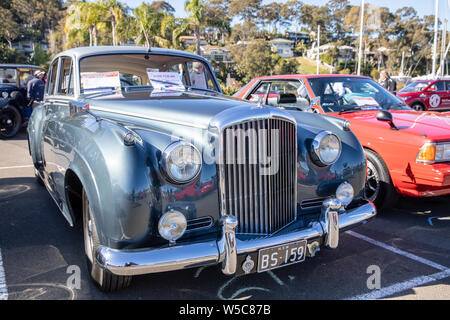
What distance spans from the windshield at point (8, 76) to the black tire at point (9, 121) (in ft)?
3.10

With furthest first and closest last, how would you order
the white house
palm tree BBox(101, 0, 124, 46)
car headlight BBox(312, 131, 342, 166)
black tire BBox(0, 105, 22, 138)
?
1. the white house
2. palm tree BBox(101, 0, 124, 46)
3. black tire BBox(0, 105, 22, 138)
4. car headlight BBox(312, 131, 342, 166)

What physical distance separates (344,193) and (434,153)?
1447mm

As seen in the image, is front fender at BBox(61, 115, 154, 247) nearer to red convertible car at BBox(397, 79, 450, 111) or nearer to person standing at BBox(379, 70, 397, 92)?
person standing at BBox(379, 70, 397, 92)

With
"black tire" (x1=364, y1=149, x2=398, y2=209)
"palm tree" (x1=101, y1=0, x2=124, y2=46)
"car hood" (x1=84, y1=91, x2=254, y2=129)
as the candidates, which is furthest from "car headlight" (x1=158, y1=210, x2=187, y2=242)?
"palm tree" (x1=101, y1=0, x2=124, y2=46)

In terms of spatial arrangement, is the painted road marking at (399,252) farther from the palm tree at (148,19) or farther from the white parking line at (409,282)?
the palm tree at (148,19)

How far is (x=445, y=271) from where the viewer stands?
9.84 ft

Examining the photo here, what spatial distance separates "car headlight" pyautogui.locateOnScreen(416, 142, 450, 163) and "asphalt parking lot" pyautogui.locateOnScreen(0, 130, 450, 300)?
2.34 ft

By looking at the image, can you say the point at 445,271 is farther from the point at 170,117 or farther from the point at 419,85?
the point at 419,85

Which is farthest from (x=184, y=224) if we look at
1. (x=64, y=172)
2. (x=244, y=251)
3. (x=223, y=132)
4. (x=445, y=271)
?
(x=445, y=271)

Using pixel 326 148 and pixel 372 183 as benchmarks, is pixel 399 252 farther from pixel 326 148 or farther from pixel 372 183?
pixel 326 148

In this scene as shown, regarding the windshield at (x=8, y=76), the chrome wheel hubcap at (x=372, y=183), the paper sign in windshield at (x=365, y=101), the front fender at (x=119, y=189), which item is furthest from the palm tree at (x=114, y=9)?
the front fender at (x=119, y=189)

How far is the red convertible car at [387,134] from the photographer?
3.80 meters

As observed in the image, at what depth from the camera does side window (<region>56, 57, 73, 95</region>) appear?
12.4 ft

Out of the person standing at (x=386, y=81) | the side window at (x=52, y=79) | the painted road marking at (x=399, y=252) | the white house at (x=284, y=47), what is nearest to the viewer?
the painted road marking at (x=399, y=252)
